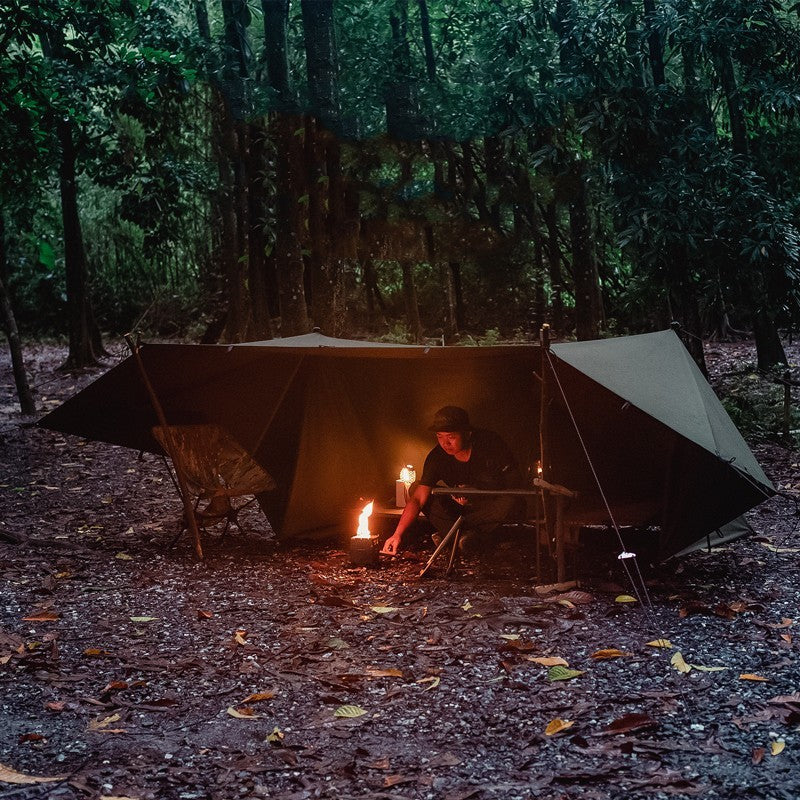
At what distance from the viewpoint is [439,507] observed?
18.8 ft

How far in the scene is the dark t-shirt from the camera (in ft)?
18.1

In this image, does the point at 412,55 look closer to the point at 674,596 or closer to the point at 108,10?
the point at 108,10

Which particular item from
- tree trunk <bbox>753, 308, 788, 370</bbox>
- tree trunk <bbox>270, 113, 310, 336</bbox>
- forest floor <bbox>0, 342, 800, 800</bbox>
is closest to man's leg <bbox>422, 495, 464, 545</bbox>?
forest floor <bbox>0, 342, 800, 800</bbox>

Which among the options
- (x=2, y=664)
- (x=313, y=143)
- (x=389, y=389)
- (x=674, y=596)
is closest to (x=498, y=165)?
(x=313, y=143)

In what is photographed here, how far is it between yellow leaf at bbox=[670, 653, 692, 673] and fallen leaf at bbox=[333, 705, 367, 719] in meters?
1.31

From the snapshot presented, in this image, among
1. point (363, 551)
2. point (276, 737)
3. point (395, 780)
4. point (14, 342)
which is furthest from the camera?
point (14, 342)

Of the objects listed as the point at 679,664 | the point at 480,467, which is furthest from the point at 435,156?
the point at 679,664

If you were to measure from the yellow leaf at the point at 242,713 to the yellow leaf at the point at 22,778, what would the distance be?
2.17 ft

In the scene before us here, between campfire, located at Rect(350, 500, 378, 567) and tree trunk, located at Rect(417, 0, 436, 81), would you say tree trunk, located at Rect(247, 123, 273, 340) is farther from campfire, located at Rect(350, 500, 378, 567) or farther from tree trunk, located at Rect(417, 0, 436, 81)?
campfire, located at Rect(350, 500, 378, 567)

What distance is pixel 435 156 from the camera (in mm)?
12430

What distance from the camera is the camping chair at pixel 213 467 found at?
5742mm

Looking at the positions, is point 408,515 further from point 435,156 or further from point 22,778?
point 435,156

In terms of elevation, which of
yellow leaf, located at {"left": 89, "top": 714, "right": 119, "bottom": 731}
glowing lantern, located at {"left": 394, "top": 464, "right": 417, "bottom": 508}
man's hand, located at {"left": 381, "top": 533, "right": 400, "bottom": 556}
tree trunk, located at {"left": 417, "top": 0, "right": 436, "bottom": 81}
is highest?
tree trunk, located at {"left": 417, "top": 0, "right": 436, "bottom": 81}

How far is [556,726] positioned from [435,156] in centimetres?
1018
